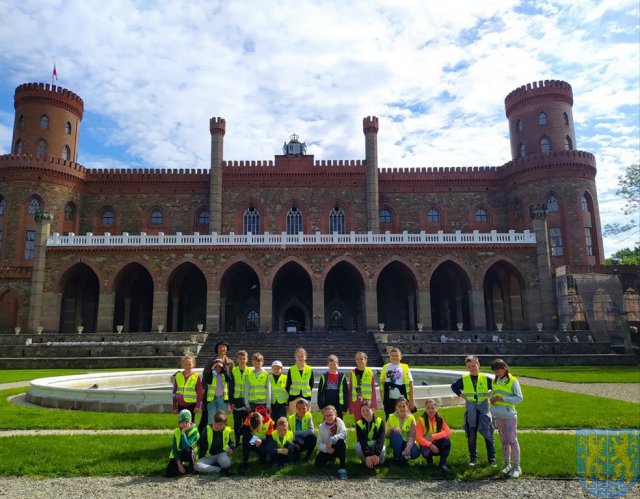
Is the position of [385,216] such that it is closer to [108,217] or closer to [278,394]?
[108,217]

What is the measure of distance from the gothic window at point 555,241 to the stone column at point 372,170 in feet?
41.3

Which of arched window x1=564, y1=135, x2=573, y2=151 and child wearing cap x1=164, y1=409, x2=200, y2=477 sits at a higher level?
arched window x1=564, y1=135, x2=573, y2=151

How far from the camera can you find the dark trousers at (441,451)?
7.26 m

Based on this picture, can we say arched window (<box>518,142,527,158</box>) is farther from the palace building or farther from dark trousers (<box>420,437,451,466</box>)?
dark trousers (<box>420,437,451,466</box>)

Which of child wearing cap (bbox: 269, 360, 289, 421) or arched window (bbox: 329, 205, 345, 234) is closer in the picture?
child wearing cap (bbox: 269, 360, 289, 421)

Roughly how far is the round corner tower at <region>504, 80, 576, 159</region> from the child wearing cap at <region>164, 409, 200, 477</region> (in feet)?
125

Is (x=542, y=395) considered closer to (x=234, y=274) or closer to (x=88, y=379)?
(x=88, y=379)

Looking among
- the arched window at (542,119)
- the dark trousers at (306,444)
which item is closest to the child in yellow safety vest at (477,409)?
the dark trousers at (306,444)

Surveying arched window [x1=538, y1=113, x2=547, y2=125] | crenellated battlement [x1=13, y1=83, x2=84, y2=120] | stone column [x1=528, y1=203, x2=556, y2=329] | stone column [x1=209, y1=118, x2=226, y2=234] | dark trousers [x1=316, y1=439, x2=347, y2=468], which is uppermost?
crenellated battlement [x1=13, y1=83, x2=84, y2=120]

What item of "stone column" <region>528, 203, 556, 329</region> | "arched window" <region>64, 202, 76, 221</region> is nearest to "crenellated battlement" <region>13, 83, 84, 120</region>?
"arched window" <region>64, 202, 76, 221</region>

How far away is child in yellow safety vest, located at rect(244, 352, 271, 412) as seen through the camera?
8.45 meters

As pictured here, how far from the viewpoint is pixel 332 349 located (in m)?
25.1

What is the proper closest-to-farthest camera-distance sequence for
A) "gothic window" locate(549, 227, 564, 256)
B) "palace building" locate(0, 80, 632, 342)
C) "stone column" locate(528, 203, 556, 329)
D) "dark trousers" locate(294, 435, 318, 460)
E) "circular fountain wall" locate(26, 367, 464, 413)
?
"dark trousers" locate(294, 435, 318, 460)
"circular fountain wall" locate(26, 367, 464, 413)
"stone column" locate(528, 203, 556, 329)
"palace building" locate(0, 80, 632, 342)
"gothic window" locate(549, 227, 564, 256)

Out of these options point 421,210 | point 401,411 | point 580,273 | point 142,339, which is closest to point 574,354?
point 580,273
